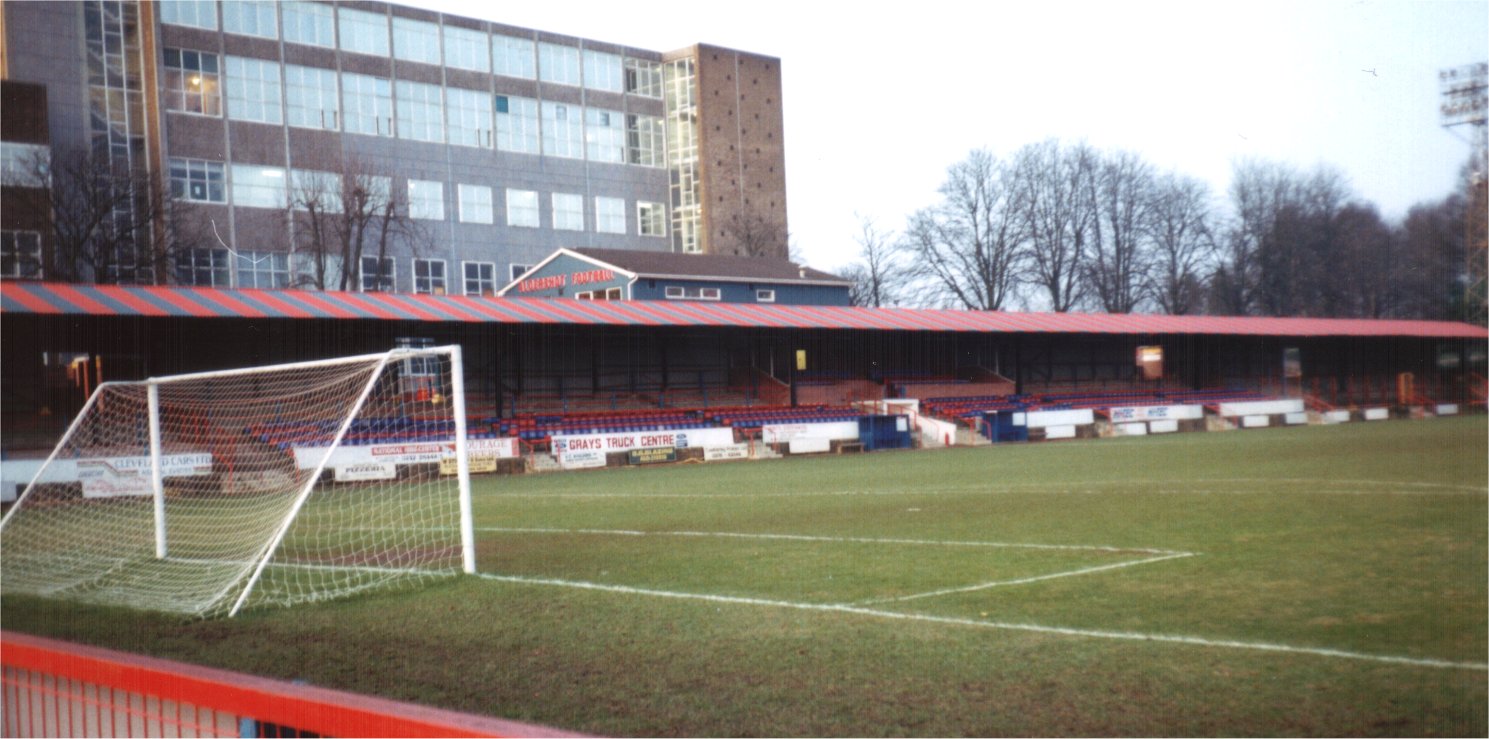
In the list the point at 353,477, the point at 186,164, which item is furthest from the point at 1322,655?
the point at 186,164

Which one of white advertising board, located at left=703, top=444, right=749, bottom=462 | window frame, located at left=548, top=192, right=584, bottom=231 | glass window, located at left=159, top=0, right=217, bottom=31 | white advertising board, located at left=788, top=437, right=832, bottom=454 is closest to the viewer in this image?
white advertising board, located at left=703, top=444, right=749, bottom=462

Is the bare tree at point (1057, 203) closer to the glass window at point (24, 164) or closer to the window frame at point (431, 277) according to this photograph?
the glass window at point (24, 164)

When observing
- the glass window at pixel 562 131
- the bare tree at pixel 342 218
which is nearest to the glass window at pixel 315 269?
the bare tree at pixel 342 218

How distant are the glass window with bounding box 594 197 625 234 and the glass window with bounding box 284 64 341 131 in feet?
51.8

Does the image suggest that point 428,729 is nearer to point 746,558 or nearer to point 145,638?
→ point 145,638

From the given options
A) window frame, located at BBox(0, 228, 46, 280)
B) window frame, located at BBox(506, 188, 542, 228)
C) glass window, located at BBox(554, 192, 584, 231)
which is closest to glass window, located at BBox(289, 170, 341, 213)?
window frame, located at BBox(506, 188, 542, 228)

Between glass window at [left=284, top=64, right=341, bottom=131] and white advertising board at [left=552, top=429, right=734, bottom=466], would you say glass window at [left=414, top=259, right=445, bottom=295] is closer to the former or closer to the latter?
glass window at [left=284, top=64, right=341, bottom=131]

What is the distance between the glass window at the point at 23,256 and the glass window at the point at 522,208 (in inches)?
824

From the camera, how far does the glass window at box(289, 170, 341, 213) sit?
1797 inches

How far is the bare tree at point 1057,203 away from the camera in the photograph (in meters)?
13.8

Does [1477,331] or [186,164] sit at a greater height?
[186,164]

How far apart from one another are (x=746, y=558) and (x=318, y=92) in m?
38.7

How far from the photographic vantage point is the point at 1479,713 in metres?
4.74

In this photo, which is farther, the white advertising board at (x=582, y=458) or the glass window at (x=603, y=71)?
the glass window at (x=603, y=71)
